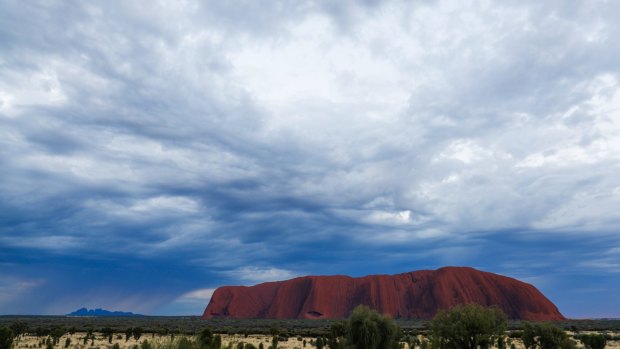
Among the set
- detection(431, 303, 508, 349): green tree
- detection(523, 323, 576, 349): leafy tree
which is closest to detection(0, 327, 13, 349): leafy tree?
detection(431, 303, 508, 349): green tree

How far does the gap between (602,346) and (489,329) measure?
15208 millimetres

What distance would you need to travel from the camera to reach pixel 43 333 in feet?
161

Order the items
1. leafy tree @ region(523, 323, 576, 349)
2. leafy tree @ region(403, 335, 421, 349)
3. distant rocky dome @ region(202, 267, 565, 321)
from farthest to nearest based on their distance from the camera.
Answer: distant rocky dome @ region(202, 267, 565, 321) < leafy tree @ region(403, 335, 421, 349) < leafy tree @ region(523, 323, 576, 349)

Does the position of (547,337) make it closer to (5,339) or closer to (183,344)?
(183,344)

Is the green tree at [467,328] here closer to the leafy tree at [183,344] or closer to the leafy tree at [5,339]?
the leafy tree at [183,344]

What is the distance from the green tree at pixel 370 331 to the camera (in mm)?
23453

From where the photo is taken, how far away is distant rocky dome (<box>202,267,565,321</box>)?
481ft

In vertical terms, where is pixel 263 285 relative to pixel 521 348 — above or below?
above

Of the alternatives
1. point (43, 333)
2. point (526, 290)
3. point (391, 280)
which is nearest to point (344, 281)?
point (391, 280)

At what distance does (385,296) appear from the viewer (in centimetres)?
16075

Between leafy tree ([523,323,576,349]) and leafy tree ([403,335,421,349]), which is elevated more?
leafy tree ([523,323,576,349])

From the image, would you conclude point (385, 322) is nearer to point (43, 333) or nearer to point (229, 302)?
point (43, 333)

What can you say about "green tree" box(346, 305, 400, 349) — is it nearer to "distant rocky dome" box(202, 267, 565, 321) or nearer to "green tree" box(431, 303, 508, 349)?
"green tree" box(431, 303, 508, 349)

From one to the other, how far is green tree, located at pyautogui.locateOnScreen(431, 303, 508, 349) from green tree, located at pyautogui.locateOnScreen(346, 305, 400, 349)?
2376 millimetres
